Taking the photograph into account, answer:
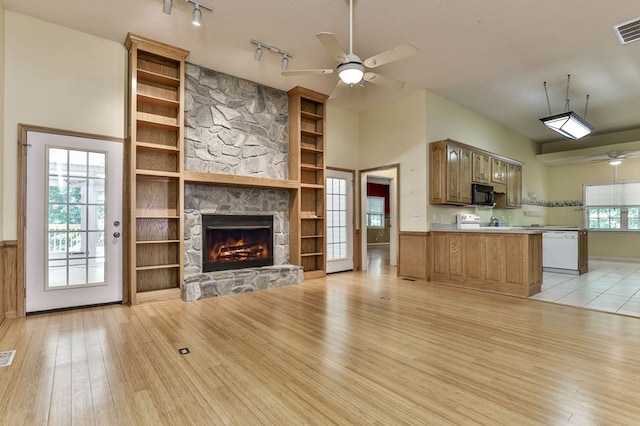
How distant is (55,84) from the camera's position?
3.83 meters

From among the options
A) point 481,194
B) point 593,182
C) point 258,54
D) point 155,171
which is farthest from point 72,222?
point 593,182

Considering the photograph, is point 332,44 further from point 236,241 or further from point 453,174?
point 453,174

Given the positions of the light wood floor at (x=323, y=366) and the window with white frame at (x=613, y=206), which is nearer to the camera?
the light wood floor at (x=323, y=366)

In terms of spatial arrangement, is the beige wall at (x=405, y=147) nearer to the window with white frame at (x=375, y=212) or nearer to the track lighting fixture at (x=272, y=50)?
the track lighting fixture at (x=272, y=50)

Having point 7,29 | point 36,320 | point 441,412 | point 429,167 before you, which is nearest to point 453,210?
point 429,167

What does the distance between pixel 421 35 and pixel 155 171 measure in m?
3.82

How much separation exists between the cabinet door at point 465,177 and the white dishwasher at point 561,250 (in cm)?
200

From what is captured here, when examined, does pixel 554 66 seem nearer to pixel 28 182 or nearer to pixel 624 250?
pixel 624 250

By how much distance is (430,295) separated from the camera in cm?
468

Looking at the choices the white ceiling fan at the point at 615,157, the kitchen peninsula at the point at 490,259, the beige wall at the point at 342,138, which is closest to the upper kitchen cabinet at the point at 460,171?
the kitchen peninsula at the point at 490,259

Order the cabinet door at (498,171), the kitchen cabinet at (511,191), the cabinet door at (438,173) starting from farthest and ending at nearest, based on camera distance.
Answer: the kitchen cabinet at (511,191)
the cabinet door at (498,171)
the cabinet door at (438,173)

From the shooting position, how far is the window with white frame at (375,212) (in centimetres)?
1277

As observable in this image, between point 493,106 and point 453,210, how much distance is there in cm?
229

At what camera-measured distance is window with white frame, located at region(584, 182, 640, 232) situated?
8156 millimetres
